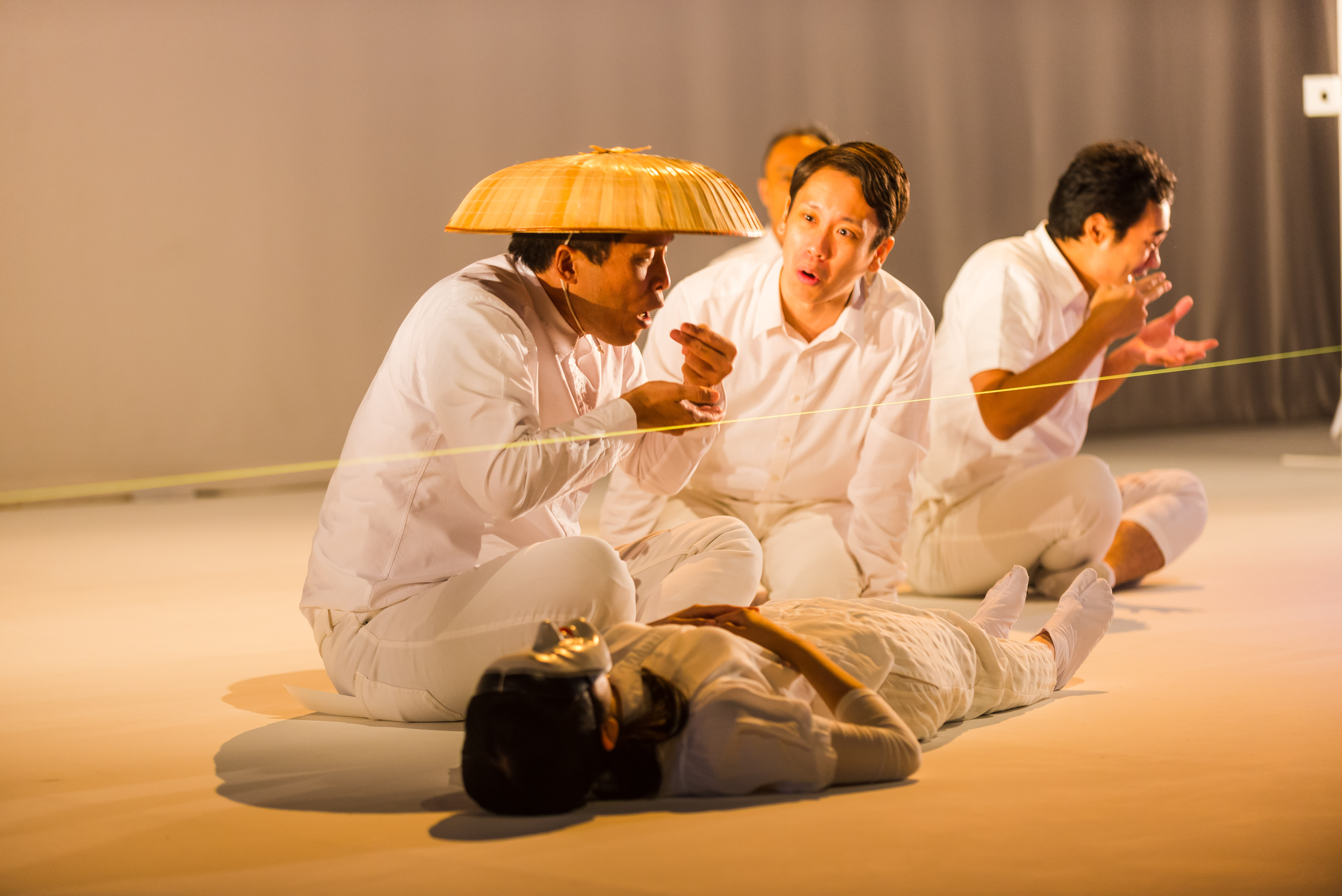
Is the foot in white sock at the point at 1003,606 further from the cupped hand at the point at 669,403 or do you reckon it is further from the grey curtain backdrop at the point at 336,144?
the grey curtain backdrop at the point at 336,144

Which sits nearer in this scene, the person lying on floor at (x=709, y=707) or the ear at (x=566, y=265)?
the person lying on floor at (x=709, y=707)

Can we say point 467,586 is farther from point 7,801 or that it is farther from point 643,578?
point 7,801

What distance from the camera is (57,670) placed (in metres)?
3.13

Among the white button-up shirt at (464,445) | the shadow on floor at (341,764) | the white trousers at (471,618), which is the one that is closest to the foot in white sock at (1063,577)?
the white trousers at (471,618)

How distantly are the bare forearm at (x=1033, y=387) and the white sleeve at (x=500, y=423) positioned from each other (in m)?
1.43

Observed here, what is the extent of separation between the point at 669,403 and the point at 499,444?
1.05 ft

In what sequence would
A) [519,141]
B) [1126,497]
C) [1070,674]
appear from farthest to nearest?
1. [519,141]
2. [1126,497]
3. [1070,674]

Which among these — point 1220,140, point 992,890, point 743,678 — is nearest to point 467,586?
point 743,678

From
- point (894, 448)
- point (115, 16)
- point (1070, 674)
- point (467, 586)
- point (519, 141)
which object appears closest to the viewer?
point (467, 586)

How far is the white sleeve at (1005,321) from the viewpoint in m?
3.68

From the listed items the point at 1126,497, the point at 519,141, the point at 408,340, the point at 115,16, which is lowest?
the point at 1126,497

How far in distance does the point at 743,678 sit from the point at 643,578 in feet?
2.84

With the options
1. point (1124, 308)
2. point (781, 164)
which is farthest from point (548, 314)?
point (781, 164)

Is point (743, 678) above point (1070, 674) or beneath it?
above
